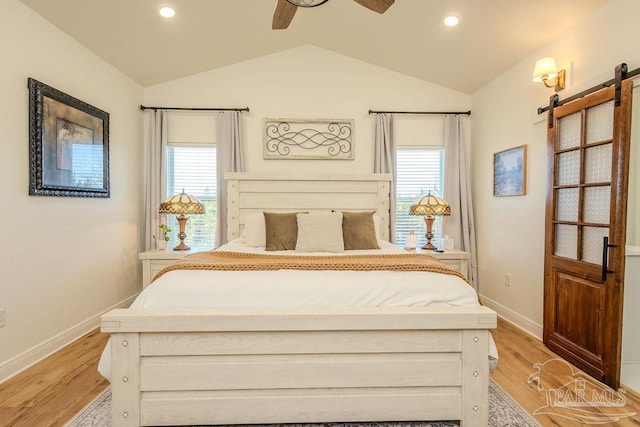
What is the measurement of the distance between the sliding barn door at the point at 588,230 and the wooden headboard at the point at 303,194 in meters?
1.77

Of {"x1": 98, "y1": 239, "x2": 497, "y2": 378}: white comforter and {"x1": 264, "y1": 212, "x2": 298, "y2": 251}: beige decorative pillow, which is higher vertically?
{"x1": 264, "y1": 212, "x2": 298, "y2": 251}: beige decorative pillow

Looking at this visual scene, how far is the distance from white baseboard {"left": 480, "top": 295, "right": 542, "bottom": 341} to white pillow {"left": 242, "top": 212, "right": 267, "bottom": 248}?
2.59 m

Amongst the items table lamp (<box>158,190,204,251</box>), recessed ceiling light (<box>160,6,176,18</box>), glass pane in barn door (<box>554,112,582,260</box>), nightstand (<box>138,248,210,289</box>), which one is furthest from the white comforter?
recessed ceiling light (<box>160,6,176,18</box>)

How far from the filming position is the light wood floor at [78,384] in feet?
6.56

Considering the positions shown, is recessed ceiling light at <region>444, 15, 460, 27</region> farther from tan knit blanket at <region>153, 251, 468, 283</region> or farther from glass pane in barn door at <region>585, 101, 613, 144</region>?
tan knit blanket at <region>153, 251, 468, 283</region>

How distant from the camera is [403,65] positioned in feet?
13.9

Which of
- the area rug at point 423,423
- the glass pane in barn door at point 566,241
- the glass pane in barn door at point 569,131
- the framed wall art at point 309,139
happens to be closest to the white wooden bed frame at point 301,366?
the area rug at point 423,423

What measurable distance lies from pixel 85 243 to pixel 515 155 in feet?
13.8

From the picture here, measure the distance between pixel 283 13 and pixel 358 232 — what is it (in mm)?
1909

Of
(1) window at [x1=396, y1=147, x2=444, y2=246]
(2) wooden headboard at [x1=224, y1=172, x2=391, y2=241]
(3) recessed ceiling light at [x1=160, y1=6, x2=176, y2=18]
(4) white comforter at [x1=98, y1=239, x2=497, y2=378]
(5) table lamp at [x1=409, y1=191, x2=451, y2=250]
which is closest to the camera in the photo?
(4) white comforter at [x1=98, y1=239, x2=497, y2=378]

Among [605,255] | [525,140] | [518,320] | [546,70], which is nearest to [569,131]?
[546,70]

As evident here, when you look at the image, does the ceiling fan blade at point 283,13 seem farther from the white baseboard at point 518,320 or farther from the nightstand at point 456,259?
the white baseboard at point 518,320

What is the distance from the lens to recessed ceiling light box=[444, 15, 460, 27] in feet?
10.2

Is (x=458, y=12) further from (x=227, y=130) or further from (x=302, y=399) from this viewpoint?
(x=302, y=399)
